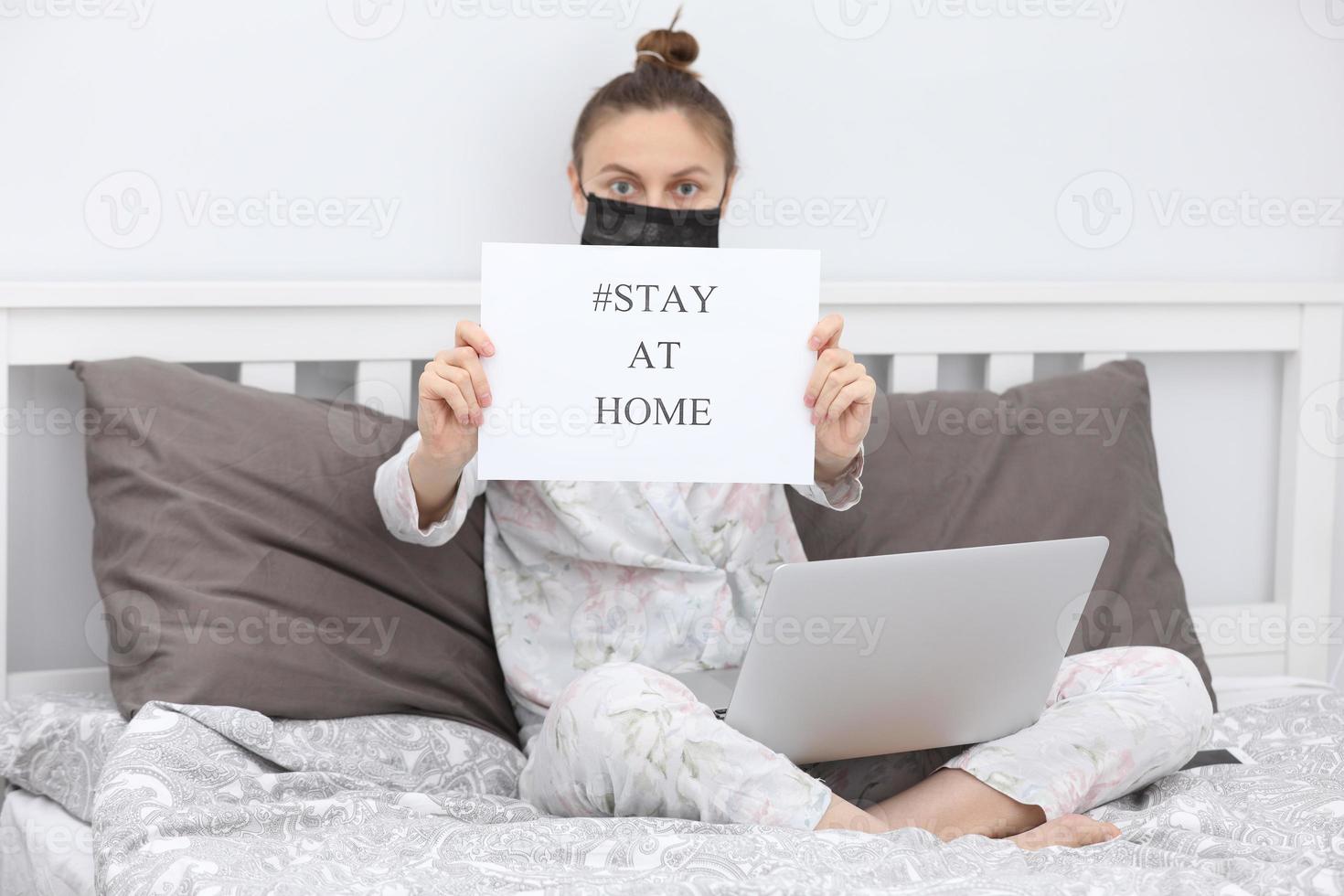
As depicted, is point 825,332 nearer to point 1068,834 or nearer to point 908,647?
point 908,647

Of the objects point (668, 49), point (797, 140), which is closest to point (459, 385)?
point (668, 49)

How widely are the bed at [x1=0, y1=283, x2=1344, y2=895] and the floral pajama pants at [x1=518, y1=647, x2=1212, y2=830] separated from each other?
0.04 m

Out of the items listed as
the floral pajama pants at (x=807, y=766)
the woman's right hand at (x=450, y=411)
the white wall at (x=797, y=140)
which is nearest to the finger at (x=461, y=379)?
the woman's right hand at (x=450, y=411)

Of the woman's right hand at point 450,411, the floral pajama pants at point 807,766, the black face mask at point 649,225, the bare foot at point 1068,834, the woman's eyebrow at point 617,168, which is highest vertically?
the woman's eyebrow at point 617,168

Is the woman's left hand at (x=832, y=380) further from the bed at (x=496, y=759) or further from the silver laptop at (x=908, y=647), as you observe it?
the bed at (x=496, y=759)

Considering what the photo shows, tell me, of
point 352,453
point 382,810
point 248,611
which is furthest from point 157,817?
point 352,453

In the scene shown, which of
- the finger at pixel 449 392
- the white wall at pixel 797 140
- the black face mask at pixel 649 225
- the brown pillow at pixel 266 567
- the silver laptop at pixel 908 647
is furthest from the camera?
the white wall at pixel 797 140

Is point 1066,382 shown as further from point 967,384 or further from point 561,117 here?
point 561,117

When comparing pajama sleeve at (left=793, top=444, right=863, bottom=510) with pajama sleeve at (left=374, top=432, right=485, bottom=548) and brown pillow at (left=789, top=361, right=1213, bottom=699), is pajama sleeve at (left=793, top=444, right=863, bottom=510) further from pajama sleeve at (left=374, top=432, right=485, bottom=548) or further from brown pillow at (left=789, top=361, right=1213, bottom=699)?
pajama sleeve at (left=374, top=432, right=485, bottom=548)

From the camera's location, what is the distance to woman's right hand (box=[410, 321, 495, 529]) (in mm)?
1010

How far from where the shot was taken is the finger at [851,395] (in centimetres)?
104

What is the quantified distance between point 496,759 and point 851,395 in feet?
1.67

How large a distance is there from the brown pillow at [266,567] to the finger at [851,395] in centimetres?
46

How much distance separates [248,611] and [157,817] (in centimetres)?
29
